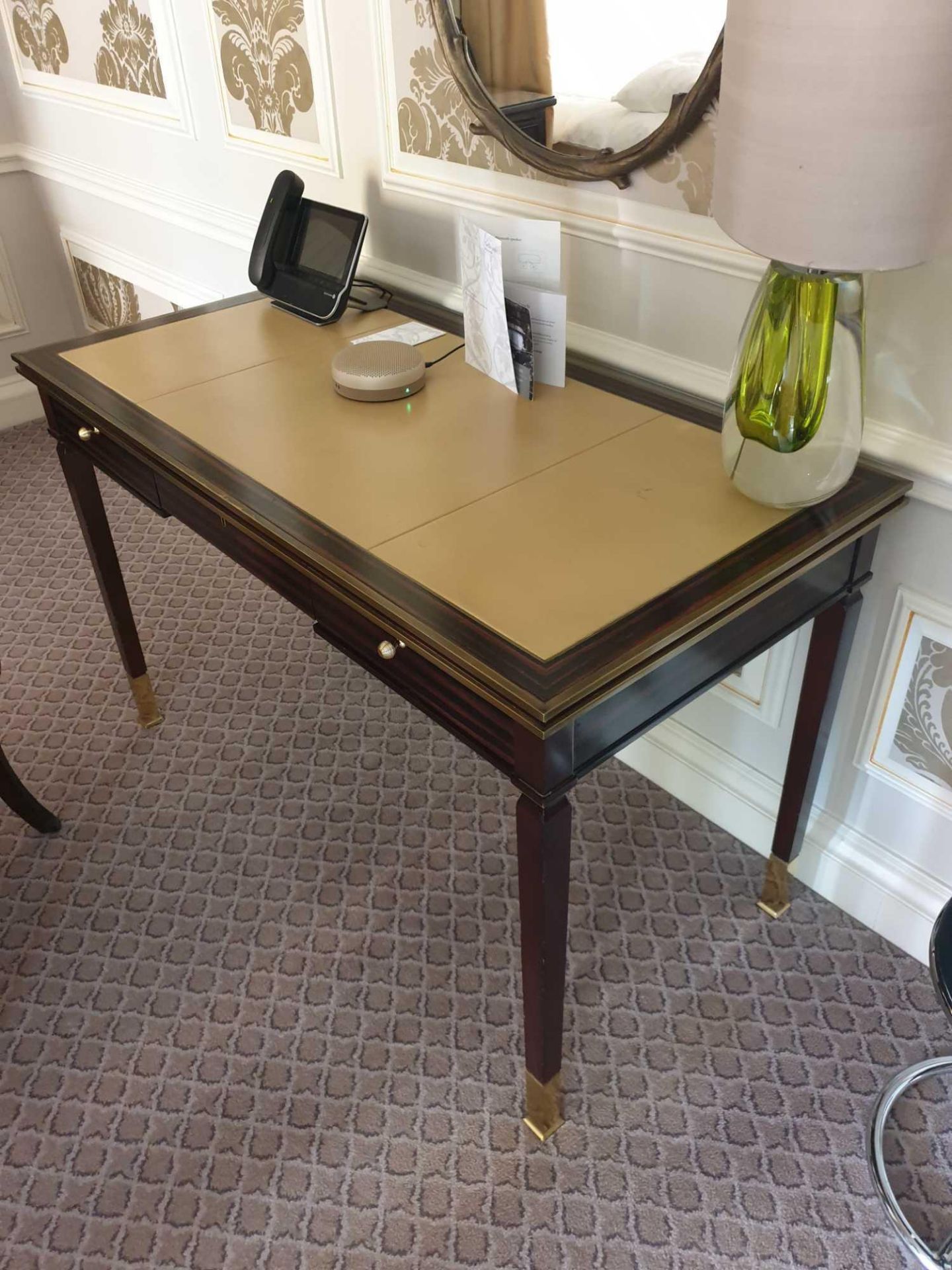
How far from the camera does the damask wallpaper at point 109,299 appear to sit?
3072mm

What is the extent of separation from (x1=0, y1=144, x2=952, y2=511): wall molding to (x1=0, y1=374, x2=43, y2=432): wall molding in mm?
704

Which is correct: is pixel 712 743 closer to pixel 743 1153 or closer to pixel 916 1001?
pixel 916 1001

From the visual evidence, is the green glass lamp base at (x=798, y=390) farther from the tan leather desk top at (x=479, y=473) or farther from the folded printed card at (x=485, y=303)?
the folded printed card at (x=485, y=303)

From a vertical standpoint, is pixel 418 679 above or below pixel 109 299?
above

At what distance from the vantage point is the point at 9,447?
3451 millimetres

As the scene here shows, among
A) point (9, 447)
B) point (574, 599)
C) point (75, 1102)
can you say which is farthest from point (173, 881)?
point (9, 447)

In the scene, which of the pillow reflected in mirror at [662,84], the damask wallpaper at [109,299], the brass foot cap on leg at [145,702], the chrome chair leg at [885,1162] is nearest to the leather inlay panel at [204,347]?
the pillow reflected in mirror at [662,84]

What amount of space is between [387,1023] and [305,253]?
1409 millimetres

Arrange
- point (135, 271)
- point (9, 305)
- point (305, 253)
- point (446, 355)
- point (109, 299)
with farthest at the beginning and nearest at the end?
point (9, 305) < point (109, 299) < point (135, 271) < point (305, 253) < point (446, 355)

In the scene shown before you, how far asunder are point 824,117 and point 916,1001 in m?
1.35

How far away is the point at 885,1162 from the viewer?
1.40 meters

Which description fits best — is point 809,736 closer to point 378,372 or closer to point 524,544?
point 524,544

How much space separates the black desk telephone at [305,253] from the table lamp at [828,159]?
91cm

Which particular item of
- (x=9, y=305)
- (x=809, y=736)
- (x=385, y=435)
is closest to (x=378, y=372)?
(x=385, y=435)
